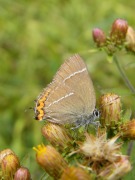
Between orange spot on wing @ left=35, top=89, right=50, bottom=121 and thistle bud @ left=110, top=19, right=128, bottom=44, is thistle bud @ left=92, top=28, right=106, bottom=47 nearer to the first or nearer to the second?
thistle bud @ left=110, top=19, right=128, bottom=44

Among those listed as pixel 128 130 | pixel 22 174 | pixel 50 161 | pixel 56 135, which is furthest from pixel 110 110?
pixel 22 174

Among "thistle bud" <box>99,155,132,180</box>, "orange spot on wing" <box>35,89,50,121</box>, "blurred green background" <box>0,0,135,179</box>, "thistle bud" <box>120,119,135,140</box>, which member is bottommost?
"thistle bud" <box>99,155,132,180</box>

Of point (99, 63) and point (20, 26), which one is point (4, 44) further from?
point (99, 63)

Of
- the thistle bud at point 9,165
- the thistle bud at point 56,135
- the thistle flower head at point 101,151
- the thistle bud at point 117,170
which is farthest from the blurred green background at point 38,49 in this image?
the thistle bud at point 117,170

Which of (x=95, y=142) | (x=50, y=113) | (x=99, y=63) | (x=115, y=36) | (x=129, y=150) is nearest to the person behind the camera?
(x=95, y=142)

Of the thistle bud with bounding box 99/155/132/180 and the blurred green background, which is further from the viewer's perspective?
the blurred green background

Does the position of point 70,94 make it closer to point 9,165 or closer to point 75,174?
point 9,165

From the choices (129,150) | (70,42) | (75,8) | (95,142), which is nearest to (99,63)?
(70,42)

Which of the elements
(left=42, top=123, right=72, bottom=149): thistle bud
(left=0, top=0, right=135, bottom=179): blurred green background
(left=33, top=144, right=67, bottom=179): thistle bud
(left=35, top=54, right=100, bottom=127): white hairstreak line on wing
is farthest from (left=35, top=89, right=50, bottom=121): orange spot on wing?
(left=0, top=0, right=135, bottom=179): blurred green background
